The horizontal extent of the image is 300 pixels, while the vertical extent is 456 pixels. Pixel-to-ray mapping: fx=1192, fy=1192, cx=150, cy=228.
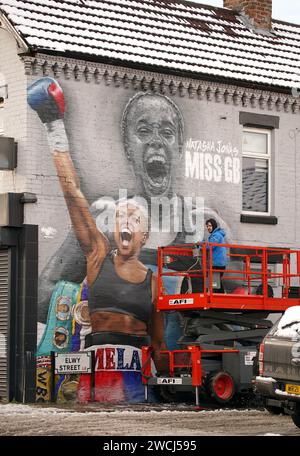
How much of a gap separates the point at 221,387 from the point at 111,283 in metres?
2.94

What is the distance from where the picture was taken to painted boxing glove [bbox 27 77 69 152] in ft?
72.2

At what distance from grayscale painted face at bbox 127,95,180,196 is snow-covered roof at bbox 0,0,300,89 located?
0.83 m

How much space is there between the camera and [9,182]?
2217cm

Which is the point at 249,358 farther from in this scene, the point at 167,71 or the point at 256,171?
the point at 167,71

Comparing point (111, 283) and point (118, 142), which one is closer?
point (111, 283)

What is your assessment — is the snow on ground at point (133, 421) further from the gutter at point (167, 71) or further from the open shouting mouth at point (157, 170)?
the gutter at point (167, 71)

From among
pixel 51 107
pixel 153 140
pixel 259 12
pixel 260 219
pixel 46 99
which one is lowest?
pixel 260 219

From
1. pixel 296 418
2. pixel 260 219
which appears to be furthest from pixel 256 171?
pixel 296 418

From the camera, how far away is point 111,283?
890 inches

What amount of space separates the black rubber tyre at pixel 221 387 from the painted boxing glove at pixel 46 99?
561cm

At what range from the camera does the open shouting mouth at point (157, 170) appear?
2345 cm

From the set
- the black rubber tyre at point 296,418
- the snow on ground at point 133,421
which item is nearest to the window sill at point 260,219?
the snow on ground at point 133,421

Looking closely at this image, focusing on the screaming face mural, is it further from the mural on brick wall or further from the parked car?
the parked car

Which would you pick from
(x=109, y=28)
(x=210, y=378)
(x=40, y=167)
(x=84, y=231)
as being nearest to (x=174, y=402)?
(x=210, y=378)
